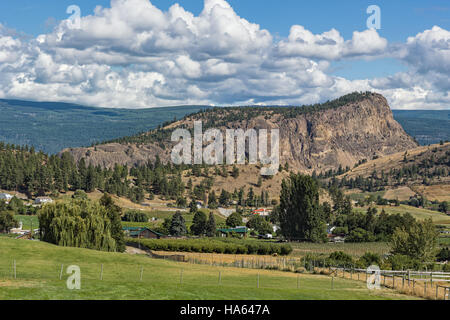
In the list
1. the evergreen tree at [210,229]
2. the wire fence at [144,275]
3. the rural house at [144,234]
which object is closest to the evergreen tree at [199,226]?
the evergreen tree at [210,229]

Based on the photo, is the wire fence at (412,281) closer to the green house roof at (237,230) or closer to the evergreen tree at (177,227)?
the evergreen tree at (177,227)

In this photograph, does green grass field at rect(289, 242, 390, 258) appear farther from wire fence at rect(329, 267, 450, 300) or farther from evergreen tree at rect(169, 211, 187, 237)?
wire fence at rect(329, 267, 450, 300)

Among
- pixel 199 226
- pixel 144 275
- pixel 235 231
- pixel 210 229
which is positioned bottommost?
pixel 235 231

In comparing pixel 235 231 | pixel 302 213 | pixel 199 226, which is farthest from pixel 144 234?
pixel 235 231

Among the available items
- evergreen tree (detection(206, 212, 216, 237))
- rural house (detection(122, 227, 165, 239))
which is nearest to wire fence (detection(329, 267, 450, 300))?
rural house (detection(122, 227, 165, 239))

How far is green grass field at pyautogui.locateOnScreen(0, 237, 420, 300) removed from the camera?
46.9 m

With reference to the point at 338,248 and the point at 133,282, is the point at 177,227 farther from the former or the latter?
the point at 133,282

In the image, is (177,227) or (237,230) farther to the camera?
(237,230)

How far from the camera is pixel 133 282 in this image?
53.7 metres

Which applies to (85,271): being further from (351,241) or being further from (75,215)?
(351,241)

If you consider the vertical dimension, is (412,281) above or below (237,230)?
above

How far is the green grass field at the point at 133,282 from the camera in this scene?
154 ft
